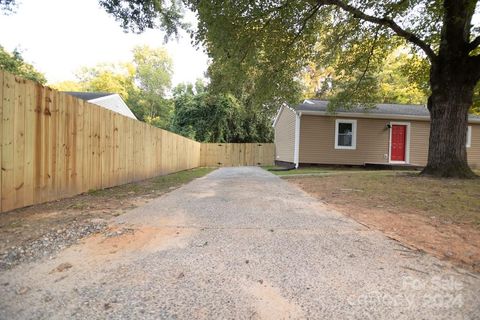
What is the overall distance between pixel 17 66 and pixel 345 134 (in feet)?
74.8

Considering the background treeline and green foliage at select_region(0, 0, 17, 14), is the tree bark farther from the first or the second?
green foliage at select_region(0, 0, 17, 14)

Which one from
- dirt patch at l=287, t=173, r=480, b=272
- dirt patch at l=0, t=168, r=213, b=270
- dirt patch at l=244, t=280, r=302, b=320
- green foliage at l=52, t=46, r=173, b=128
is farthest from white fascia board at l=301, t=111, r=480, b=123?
green foliage at l=52, t=46, r=173, b=128

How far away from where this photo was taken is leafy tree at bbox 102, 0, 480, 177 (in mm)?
7992

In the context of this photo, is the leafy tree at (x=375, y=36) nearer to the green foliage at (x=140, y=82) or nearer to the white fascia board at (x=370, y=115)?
the white fascia board at (x=370, y=115)

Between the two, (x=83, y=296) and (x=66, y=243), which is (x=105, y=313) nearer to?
(x=83, y=296)

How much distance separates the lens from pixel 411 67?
12547 mm

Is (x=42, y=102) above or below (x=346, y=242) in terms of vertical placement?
above

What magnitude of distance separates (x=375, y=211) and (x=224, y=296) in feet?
10.9

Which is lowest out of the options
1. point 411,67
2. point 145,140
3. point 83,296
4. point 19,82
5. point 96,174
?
point 83,296

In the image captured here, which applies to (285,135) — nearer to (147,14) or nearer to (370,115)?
(370,115)

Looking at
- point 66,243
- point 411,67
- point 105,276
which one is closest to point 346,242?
point 105,276

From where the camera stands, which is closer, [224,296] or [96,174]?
[224,296]

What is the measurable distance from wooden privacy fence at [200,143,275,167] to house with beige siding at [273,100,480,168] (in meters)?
8.51

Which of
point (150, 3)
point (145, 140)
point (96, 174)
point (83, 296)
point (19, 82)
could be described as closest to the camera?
point (83, 296)
